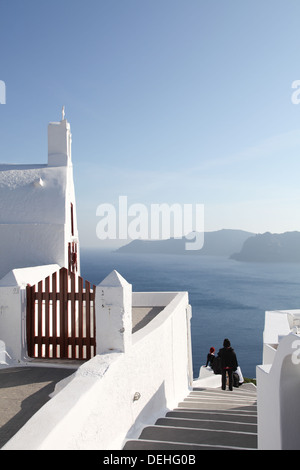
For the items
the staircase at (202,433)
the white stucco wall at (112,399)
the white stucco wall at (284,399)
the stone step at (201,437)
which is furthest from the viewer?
the stone step at (201,437)

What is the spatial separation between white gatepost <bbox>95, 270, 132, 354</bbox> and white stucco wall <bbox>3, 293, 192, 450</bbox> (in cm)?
18

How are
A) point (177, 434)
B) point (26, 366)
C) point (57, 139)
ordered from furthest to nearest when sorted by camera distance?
point (57, 139)
point (26, 366)
point (177, 434)

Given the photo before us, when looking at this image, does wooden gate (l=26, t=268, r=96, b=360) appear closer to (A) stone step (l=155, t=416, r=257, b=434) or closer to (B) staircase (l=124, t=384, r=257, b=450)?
(A) stone step (l=155, t=416, r=257, b=434)

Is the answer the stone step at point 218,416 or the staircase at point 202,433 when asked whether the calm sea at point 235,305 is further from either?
the staircase at point 202,433

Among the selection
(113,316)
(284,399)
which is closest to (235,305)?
(113,316)

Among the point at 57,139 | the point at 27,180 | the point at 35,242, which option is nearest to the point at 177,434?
the point at 35,242

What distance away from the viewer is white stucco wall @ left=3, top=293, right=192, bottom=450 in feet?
10.5

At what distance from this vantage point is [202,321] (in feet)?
204

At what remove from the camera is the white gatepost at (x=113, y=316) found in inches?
205

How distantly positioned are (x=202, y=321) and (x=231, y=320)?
485cm

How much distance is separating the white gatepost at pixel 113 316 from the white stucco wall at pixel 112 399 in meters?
0.18

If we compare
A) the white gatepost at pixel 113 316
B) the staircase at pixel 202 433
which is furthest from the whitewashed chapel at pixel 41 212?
the white gatepost at pixel 113 316
